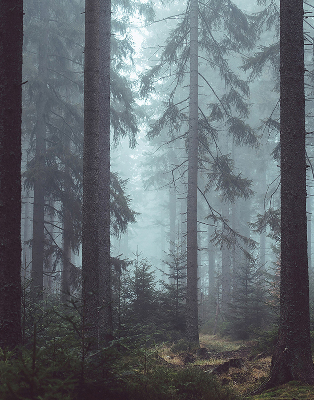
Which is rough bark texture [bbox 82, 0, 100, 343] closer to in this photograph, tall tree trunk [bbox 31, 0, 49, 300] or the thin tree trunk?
the thin tree trunk

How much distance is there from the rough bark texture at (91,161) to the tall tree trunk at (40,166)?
6.95 metres

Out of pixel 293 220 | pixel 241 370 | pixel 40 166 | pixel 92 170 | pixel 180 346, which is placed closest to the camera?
pixel 293 220

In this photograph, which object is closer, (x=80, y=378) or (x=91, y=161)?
(x=80, y=378)

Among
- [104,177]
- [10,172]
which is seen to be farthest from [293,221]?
[104,177]

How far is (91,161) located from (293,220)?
160 inches

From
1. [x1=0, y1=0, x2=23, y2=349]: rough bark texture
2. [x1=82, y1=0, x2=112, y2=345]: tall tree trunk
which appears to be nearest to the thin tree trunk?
[x1=82, y1=0, x2=112, y2=345]: tall tree trunk

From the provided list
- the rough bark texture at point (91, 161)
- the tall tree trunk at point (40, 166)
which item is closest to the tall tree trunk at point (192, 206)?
the tall tree trunk at point (40, 166)

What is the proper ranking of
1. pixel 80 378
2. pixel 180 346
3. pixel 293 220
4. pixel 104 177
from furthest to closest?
pixel 180 346 → pixel 104 177 → pixel 293 220 → pixel 80 378

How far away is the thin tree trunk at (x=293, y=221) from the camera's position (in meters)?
5.91

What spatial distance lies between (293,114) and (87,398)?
5460mm

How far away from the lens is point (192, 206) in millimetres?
13219

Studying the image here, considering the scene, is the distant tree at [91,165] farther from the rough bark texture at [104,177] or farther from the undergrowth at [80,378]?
the undergrowth at [80,378]

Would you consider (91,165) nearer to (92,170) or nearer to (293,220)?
(92,170)

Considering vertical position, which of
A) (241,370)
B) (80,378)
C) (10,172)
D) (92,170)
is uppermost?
(92,170)
